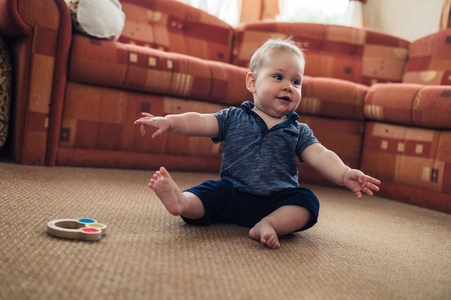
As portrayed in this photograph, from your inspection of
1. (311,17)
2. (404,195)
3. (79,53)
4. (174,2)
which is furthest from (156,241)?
(311,17)

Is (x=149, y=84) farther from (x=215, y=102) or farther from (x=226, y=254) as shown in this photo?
(x=226, y=254)

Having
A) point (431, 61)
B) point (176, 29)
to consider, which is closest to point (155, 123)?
point (176, 29)

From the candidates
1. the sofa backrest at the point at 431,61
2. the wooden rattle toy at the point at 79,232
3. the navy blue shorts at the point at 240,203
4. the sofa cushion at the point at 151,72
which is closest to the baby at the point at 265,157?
the navy blue shorts at the point at 240,203

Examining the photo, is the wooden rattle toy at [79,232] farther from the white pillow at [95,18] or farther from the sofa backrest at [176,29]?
the sofa backrest at [176,29]

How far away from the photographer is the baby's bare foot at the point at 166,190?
2.58ft

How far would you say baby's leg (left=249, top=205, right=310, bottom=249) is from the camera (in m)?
0.79

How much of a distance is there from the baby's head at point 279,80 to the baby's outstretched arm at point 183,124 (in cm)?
14

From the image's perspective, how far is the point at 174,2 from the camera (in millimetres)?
2293

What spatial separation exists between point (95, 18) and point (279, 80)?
33.1 inches

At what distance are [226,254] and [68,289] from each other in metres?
0.28

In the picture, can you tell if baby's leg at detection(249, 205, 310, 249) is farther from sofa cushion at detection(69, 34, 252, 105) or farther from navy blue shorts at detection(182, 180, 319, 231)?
sofa cushion at detection(69, 34, 252, 105)

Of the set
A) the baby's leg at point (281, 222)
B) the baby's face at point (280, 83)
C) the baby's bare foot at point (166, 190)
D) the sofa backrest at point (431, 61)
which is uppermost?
the sofa backrest at point (431, 61)

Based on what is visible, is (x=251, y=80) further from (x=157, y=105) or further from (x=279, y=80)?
(x=157, y=105)

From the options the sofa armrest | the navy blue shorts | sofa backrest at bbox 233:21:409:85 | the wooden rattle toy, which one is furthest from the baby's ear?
sofa backrest at bbox 233:21:409:85
